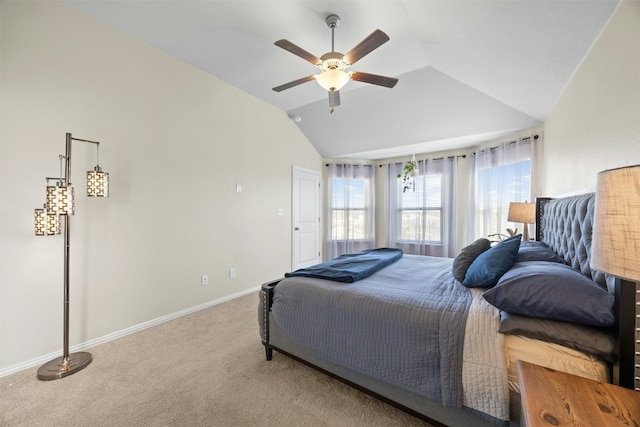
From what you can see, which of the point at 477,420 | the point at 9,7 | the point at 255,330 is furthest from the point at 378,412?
the point at 9,7

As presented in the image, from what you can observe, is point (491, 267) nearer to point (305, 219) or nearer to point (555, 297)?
point (555, 297)

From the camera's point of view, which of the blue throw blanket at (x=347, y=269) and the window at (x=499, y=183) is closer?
the blue throw blanket at (x=347, y=269)

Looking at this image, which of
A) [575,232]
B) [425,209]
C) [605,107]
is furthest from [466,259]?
[425,209]

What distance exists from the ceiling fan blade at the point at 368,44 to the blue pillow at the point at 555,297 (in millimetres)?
1736

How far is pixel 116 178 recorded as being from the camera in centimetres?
245

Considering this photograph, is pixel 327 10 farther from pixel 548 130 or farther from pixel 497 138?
pixel 497 138

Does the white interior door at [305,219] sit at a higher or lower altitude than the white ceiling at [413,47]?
lower

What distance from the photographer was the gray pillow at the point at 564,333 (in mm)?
1043

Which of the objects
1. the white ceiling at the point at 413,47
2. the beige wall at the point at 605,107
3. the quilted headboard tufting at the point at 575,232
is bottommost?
the quilted headboard tufting at the point at 575,232

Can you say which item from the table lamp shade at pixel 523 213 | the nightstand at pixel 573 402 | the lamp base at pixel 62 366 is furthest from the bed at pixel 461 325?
the lamp base at pixel 62 366

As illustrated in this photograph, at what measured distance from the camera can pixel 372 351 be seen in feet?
4.90

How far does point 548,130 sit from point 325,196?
11.7 ft

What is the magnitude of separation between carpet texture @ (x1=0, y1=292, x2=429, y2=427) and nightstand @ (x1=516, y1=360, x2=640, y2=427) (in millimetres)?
864

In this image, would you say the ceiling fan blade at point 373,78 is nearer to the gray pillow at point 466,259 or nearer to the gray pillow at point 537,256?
the gray pillow at point 466,259
